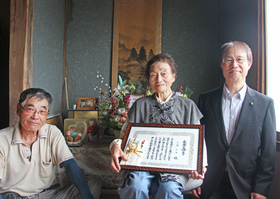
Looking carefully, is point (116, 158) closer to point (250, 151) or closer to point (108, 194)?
point (250, 151)

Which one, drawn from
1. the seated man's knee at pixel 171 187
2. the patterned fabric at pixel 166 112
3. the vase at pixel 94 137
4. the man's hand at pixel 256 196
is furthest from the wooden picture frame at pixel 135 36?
the man's hand at pixel 256 196

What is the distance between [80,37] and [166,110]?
77.8 inches

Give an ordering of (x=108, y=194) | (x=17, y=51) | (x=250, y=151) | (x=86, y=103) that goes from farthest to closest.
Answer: (x=86, y=103), (x=108, y=194), (x=17, y=51), (x=250, y=151)

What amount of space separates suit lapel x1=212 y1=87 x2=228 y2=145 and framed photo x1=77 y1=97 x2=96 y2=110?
64.1 inches

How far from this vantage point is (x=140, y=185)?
1168mm

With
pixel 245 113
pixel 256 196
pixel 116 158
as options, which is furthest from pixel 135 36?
pixel 256 196

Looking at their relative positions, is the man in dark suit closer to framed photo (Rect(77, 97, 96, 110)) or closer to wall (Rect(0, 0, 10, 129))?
framed photo (Rect(77, 97, 96, 110))

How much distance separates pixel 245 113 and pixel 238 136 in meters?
0.17

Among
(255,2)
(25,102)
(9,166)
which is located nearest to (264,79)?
(255,2)

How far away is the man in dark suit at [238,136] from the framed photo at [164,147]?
10.6 inches

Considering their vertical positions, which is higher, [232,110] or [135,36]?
[135,36]

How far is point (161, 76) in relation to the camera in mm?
1389

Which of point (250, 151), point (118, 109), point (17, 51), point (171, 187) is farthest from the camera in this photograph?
point (118, 109)

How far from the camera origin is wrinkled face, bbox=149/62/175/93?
4.55 ft
